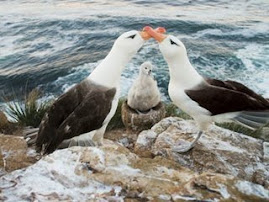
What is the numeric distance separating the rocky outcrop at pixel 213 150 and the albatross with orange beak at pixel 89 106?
73 cm

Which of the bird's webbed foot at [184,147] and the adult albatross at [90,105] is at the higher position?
the adult albatross at [90,105]

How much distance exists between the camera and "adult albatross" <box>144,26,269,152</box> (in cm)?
479

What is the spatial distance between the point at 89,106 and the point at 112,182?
1.48m

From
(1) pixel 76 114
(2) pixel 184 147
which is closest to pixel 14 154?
(1) pixel 76 114

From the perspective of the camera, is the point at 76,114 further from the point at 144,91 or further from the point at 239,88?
the point at 144,91

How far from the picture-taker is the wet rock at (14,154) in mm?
4695

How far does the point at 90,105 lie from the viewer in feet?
15.4

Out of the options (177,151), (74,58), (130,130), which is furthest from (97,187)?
(74,58)

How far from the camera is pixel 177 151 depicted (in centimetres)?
511

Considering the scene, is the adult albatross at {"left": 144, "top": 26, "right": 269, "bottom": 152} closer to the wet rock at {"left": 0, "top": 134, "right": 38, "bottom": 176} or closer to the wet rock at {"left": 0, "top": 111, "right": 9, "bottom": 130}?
the wet rock at {"left": 0, "top": 134, "right": 38, "bottom": 176}

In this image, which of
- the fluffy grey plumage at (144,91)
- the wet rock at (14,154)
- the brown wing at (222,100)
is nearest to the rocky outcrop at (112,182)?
the wet rock at (14,154)

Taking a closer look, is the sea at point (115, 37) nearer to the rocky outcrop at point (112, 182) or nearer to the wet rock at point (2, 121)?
the wet rock at point (2, 121)

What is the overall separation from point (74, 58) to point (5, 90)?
245cm

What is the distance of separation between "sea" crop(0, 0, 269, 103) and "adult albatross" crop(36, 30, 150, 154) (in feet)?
18.7
